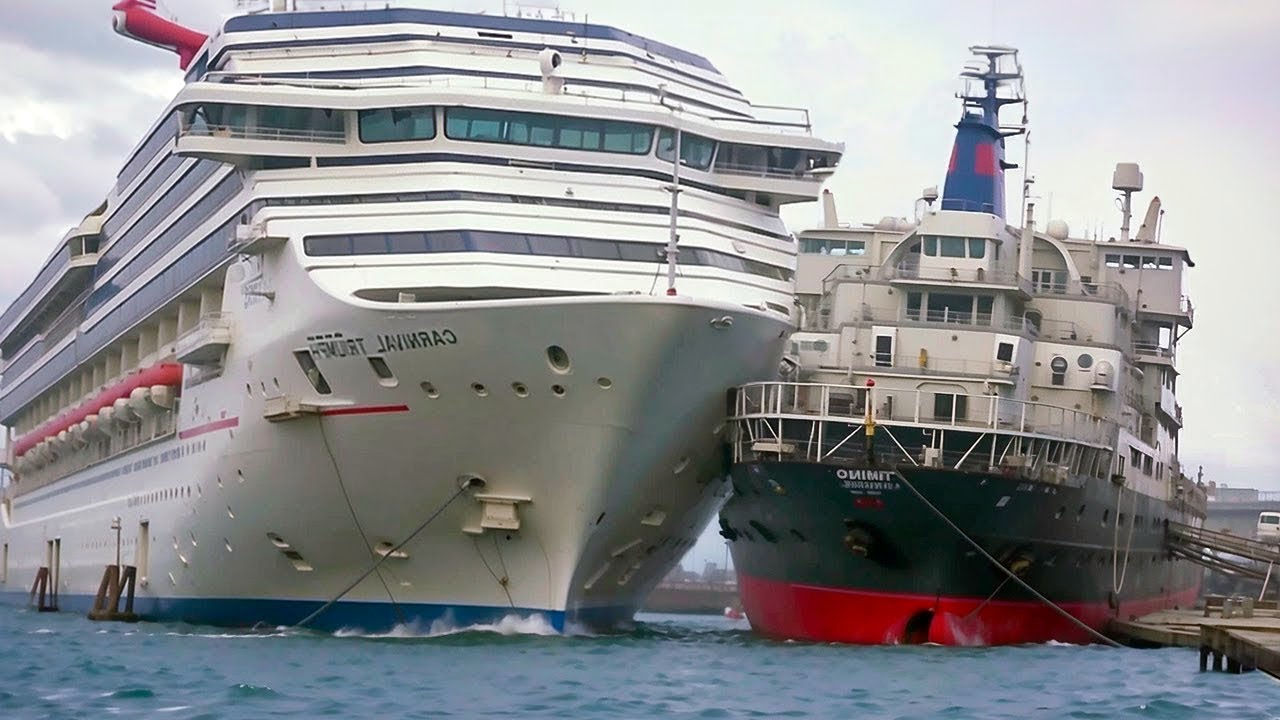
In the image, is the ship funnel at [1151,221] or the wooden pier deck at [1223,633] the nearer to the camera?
the wooden pier deck at [1223,633]

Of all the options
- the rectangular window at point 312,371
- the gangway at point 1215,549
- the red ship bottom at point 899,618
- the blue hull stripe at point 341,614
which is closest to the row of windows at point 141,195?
the blue hull stripe at point 341,614

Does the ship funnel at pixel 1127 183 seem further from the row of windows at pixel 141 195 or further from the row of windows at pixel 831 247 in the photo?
the row of windows at pixel 141 195

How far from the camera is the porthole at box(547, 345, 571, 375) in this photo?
106 feet

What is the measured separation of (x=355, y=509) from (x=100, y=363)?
22626 mm

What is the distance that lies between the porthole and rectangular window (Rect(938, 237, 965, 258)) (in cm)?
1602

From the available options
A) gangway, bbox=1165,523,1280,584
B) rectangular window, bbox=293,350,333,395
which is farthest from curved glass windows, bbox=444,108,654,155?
gangway, bbox=1165,523,1280,584

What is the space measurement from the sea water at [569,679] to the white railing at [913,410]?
13.6 feet

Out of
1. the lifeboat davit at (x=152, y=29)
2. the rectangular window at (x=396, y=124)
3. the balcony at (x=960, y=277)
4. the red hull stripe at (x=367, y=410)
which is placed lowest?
the red hull stripe at (x=367, y=410)

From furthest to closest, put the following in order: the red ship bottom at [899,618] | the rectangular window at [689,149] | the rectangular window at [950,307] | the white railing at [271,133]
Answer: the rectangular window at [950,307] → the red ship bottom at [899,618] → the rectangular window at [689,149] → the white railing at [271,133]

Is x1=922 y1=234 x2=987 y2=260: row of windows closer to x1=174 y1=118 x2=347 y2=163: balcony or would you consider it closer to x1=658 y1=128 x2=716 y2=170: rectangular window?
x1=658 y1=128 x2=716 y2=170: rectangular window

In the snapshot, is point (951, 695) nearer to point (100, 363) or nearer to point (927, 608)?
point (927, 608)

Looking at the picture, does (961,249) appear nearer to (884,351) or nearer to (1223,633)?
(884,351)

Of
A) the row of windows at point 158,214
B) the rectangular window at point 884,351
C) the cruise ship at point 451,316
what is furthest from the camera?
the rectangular window at point 884,351

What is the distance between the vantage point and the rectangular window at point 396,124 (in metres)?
36.9
